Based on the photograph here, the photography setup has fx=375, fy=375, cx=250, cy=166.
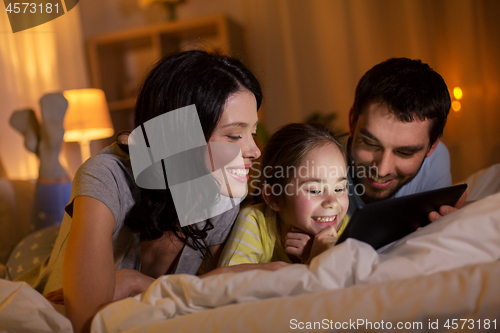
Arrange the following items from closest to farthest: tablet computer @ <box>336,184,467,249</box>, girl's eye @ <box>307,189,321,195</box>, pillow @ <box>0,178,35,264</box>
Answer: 1. tablet computer @ <box>336,184,467,249</box>
2. girl's eye @ <box>307,189,321,195</box>
3. pillow @ <box>0,178,35,264</box>

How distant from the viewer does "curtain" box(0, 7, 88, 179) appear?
2104mm

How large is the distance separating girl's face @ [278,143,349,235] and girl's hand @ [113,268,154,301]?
0.40 meters

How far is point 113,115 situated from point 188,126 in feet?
6.31

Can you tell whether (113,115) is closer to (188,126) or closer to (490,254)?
(188,126)

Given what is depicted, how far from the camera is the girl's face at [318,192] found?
3.06 feet

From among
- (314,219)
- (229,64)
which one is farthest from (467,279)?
(229,64)

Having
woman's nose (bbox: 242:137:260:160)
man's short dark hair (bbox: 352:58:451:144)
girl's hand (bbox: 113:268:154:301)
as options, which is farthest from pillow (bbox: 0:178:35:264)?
man's short dark hair (bbox: 352:58:451:144)

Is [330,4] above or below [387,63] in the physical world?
above

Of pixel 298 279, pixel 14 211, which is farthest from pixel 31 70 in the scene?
pixel 298 279

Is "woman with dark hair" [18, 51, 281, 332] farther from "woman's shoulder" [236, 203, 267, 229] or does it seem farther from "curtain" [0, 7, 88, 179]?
"curtain" [0, 7, 88, 179]

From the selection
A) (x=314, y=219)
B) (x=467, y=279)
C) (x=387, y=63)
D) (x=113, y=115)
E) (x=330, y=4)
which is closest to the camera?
(x=467, y=279)

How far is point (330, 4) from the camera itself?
94.2 inches

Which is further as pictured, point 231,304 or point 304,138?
point 304,138

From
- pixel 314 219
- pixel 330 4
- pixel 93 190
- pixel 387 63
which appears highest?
pixel 330 4
